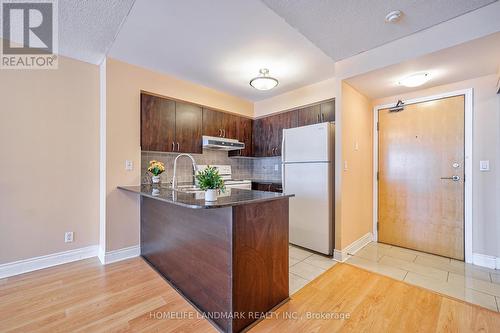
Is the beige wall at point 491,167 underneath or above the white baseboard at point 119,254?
above

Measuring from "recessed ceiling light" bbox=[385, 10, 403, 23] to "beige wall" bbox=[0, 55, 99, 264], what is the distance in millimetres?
3494

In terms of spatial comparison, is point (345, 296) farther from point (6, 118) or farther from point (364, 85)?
point (6, 118)

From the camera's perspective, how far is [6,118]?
2.31 meters

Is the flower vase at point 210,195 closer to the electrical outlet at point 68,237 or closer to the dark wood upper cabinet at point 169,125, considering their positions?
the dark wood upper cabinet at point 169,125

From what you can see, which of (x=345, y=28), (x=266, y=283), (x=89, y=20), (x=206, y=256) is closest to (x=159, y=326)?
(x=206, y=256)

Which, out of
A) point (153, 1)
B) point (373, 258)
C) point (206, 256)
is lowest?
point (373, 258)

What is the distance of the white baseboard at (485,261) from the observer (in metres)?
2.46

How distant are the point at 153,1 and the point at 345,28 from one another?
1801 millimetres

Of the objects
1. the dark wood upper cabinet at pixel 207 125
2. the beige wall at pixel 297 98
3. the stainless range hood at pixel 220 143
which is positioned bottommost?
the stainless range hood at pixel 220 143

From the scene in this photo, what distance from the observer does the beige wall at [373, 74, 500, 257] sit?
8.16ft

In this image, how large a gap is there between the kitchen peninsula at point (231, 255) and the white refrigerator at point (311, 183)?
115 cm

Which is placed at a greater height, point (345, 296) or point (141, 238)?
point (141, 238)

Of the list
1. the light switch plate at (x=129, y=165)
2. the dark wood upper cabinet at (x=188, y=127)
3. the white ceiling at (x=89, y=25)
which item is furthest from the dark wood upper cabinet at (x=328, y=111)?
the light switch plate at (x=129, y=165)

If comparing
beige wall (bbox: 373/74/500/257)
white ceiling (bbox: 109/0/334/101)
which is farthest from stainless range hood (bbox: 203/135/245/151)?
beige wall (bbox: 373/74/500/257)
